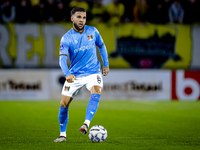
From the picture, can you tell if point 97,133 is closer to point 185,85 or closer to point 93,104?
point 93,104

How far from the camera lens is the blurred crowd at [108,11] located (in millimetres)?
14516

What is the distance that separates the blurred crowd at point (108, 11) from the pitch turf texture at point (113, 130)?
19.7 feet

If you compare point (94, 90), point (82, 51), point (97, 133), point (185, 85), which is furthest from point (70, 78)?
point (185, 85)

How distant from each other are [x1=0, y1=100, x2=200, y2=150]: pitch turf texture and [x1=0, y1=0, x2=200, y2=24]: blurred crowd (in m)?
6.00

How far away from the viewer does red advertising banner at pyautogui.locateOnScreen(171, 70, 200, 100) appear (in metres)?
12.9

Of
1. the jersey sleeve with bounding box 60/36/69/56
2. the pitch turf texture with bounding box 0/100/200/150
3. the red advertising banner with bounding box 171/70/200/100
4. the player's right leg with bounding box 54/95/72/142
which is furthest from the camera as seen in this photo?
the red advertising banner with bounding box 171/70/200/100

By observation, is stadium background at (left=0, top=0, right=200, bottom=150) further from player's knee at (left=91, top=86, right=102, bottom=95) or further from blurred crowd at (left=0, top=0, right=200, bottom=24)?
player's knee at (left=91, top=86, right=102, bottom=95)

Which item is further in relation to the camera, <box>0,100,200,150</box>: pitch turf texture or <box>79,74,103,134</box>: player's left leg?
<box>79,74,103,134</box>: player's left leg

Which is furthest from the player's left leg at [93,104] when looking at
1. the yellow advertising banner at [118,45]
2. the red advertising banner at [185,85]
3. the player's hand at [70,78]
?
the yellow advertising banner at [118,45]

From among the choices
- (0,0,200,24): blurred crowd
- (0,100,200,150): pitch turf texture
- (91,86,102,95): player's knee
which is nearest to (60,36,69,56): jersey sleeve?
(91,86,102,95): player's knee

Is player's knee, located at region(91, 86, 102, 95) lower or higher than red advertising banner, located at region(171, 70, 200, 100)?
higher

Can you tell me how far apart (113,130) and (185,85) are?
24.2 ft

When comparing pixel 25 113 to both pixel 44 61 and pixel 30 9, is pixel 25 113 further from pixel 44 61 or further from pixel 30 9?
pixel 30 9

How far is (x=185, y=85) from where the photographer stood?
12.9 metres
